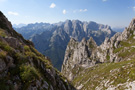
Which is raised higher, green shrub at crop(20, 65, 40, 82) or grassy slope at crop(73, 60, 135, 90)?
green shrub at crop(20, 65, 40, 82)

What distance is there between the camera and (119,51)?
144 m

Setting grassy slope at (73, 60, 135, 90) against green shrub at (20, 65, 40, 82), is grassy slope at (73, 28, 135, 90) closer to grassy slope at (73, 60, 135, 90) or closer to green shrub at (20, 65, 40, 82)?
grassy slope at (73, 60, 135, 90)

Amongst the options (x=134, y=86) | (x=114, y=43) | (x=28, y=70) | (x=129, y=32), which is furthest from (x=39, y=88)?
(x=129, y=32)

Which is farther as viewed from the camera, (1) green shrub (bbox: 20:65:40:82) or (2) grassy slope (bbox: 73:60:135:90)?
(2) grassy slope (bbox: 73:60:135:90)

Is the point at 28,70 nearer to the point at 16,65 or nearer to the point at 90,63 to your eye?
the point at 16,65

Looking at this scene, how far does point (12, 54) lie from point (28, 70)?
10.9 ft

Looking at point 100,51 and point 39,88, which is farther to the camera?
point 100,51

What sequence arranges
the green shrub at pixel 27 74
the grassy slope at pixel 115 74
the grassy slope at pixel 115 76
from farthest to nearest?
the grassy slope at pixel 115 74
the grassy slope at pixel 115 76
the green shrub at pixel 27 74

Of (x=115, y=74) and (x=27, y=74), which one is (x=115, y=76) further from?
(x=27, y=74)

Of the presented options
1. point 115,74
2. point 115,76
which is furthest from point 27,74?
point 115,74

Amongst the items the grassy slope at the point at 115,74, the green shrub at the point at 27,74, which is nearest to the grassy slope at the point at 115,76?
the grassy slope at the point at 115,74

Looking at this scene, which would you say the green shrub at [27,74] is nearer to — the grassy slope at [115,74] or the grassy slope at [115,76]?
the grassy slope at [115,74]

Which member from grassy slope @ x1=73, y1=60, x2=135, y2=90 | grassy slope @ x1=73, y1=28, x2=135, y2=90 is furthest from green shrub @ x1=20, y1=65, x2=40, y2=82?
grassy slope @ x1=73, y1=60, x2=135, y2=90

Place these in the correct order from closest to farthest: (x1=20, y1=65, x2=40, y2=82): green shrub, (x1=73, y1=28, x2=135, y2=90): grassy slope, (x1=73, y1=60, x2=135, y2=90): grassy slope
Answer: (x1=20, y1=65, x2=40, y2=82): green shrub → (x1=73, y1=60, x2=135, y2=90): grassy slope → (x1=73, y1=28, x2=135, y2=90): grassy slope
